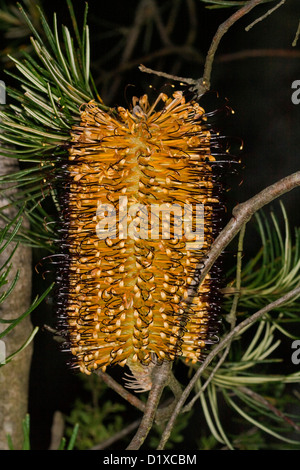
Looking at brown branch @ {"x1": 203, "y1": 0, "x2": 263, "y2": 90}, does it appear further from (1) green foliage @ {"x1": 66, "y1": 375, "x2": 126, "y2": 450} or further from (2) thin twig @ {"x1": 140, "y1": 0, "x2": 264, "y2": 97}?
(1) green foliage @ {"x1": 66, "y1": 375, "x2": 126, "y2": 450}

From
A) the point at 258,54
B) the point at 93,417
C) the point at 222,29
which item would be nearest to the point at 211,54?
the point at 222,29

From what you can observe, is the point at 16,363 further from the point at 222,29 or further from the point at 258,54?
the point at 258,54

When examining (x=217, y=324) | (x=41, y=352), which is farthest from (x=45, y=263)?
(x=217, y=324)

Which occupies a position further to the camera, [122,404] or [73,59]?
[122,404]

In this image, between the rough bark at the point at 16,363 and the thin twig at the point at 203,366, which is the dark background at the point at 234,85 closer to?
the rough bark at the point at 16,363

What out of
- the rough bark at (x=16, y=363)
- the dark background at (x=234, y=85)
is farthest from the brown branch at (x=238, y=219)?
the dark background at (x=234, y=85)

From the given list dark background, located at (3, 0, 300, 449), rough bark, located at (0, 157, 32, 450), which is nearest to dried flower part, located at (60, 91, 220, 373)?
rough bark, located at (0, 157, 32, 450)

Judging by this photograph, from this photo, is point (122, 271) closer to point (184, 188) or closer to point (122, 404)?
point (184, 188)
